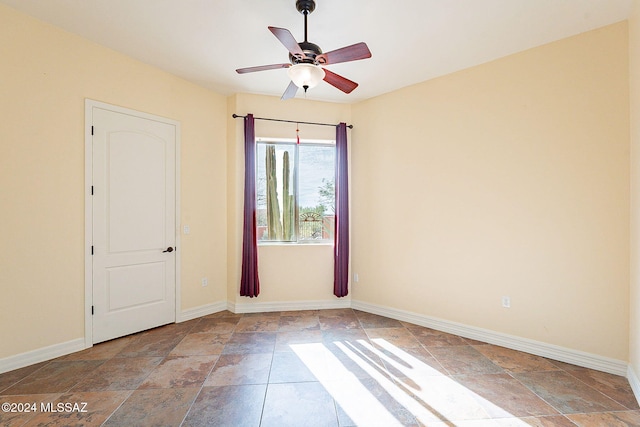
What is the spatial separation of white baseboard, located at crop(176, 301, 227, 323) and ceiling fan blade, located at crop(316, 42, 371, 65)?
326cm

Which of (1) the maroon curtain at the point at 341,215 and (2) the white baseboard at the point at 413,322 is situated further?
(1) the maroon curtain at the point at 341,215

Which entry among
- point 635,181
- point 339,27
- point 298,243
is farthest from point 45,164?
point 635,181

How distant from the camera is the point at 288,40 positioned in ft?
6.12

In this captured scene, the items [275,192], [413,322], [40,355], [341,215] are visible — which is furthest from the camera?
[275,192]

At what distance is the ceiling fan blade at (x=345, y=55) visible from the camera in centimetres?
193

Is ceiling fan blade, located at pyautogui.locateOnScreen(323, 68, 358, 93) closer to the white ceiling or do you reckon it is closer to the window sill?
the white ceiling

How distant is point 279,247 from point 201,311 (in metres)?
1.30

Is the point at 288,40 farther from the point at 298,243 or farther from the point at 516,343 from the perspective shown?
the point at 516,343

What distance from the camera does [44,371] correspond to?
239 centimetres

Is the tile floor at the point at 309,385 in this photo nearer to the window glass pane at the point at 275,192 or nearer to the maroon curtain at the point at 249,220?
the maroon curtain at the point at 249,220

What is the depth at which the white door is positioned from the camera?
290cm

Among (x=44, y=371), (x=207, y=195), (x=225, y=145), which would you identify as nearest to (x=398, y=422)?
(x=44, y=371)

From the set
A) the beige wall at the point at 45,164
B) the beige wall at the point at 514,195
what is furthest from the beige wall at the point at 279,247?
the beige wall at the point at 45,164

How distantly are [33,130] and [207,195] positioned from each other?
172 cm
